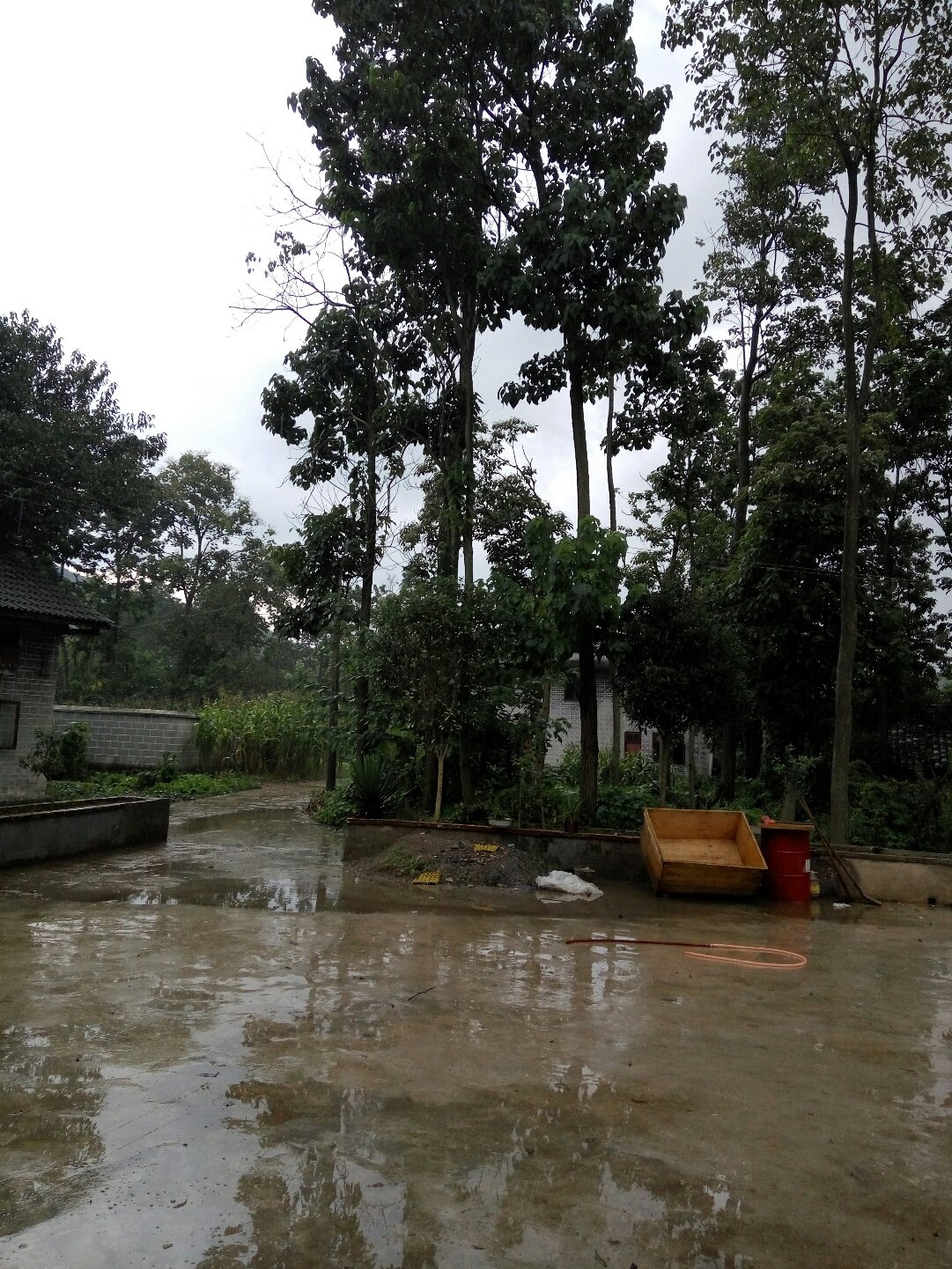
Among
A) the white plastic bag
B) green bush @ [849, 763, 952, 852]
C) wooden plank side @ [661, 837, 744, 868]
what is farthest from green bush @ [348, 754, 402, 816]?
green bush @ [849, 763, 952, 852]

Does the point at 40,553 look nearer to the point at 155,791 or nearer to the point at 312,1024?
the point at 155,791

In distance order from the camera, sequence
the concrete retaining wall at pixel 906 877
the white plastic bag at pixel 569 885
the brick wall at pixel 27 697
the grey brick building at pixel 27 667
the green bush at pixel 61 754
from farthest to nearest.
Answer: the green bush at pixel 61 754 < the brick wall at pixel 27 697 < the grey brick building at pixel 27 667 < the concrete retaining wall at pixel 906 877 < the white plastic bag at pixel 569 885

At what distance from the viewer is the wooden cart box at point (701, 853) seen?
9.68m

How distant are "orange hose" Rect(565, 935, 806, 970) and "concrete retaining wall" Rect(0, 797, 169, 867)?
617cm

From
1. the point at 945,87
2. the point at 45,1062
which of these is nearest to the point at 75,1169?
the point at 45,1062

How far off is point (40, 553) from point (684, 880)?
779 inches

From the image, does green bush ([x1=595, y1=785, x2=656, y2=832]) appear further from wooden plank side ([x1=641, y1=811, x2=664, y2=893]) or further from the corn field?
the corn field

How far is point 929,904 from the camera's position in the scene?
1035 cm

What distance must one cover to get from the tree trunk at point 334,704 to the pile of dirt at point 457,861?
3.70 meters

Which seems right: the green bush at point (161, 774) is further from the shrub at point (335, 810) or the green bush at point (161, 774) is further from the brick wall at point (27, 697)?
the shrub at point (335, 810)

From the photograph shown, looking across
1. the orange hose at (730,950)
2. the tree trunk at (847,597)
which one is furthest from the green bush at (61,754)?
the tree trunk at (847,597)

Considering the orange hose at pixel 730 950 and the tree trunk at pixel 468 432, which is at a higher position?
the tree trunk at pixel 468 432

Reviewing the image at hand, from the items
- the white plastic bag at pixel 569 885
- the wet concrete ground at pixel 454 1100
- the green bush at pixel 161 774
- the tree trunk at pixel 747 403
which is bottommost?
the wet concrete ground at pixel 454 1100

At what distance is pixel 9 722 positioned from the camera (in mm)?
15445
